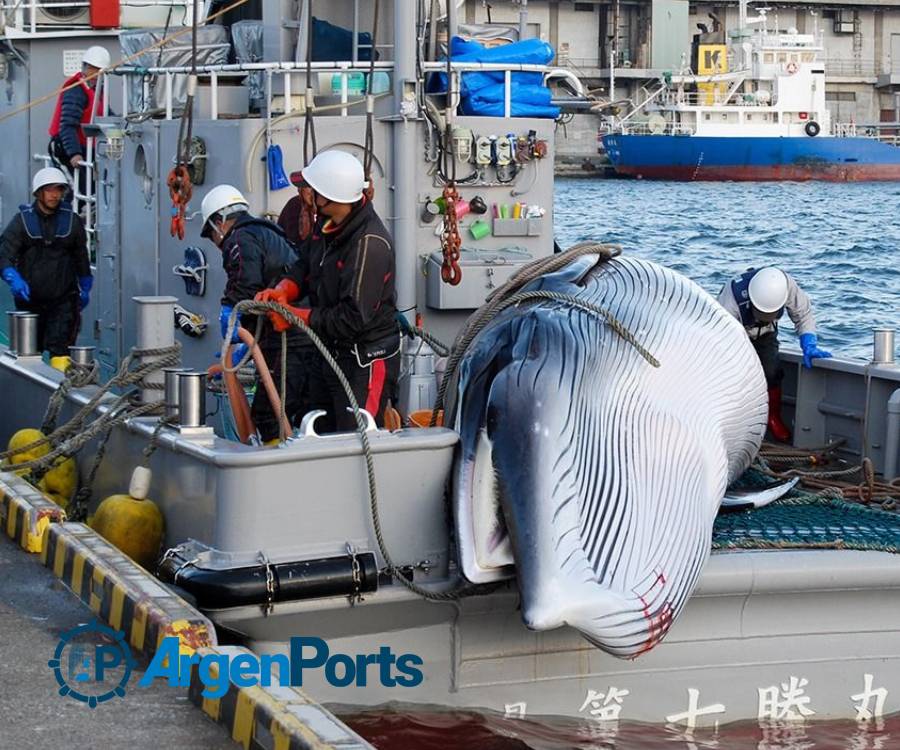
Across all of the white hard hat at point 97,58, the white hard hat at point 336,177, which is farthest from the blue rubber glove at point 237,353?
the white hard hat at point 97,58

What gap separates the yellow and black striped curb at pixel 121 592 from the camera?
5398 millimetres

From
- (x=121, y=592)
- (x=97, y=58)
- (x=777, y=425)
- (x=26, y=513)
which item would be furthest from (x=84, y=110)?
(x=121, y=592)

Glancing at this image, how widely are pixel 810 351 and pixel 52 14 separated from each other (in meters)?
8.34

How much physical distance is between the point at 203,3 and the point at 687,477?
23.6ft

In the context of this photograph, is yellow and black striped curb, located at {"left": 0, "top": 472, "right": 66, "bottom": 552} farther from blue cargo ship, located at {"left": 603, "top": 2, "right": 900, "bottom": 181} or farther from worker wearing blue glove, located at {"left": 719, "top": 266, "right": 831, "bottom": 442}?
blue cargo ship, located at {"left": 603, "top": 2, "right": 900, "bottom": 181}

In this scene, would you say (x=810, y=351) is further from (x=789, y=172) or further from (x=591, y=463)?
(x=789, y=172)

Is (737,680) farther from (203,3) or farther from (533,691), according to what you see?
(203,3)

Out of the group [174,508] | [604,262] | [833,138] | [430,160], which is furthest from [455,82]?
[833,138]

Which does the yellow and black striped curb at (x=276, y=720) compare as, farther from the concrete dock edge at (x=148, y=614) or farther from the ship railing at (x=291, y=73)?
the ship railing at (x=291, y=73)

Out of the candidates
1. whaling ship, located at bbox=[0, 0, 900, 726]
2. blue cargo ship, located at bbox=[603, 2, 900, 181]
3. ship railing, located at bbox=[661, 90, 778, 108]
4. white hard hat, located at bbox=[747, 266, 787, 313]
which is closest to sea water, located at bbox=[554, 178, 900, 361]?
blue cargo ship, located at bbox=[603, 2, 900, 181]

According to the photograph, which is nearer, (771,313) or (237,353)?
(237,353)

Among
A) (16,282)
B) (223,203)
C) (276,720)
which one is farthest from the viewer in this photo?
(16,282)

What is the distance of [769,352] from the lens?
9.09 metres

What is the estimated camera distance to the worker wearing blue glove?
885 cm
